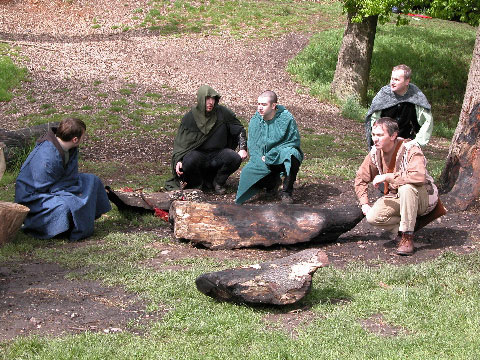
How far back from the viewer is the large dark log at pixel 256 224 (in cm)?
684

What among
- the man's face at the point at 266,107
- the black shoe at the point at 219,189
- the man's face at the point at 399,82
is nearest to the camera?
the man's face at the point at 399,82

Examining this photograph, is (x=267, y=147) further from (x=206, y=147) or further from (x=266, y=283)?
(x=266, y=283)

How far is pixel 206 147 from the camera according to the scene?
31.0ft

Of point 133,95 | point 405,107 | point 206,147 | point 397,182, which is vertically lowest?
point 133,95

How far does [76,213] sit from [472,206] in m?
4.49

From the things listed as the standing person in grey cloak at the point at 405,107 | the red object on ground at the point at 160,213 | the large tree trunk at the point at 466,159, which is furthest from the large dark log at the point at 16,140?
the large tree trunk at the point at 466,159

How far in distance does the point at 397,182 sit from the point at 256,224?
1.47m

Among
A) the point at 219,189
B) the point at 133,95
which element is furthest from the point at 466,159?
the point at 133,95

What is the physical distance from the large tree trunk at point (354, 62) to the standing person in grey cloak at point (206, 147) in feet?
29.1

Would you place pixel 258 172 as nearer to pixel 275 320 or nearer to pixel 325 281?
pixel 325 281

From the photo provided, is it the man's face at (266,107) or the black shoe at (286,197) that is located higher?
the man's face at (266,107)

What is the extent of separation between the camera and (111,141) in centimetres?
1252

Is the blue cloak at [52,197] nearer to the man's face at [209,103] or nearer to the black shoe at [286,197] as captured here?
the man's face at [209,103]

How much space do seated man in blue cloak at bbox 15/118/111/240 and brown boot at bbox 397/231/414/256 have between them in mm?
3275
